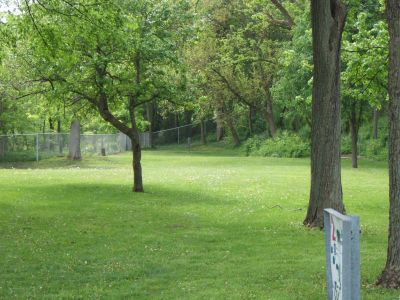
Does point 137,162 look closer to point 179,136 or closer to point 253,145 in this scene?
point 253,145

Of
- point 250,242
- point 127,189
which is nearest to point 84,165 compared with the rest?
point 127,189

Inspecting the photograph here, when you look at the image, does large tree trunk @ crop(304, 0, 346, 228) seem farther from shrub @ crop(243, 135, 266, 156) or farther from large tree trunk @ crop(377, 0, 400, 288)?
shrub @ crop(243, 135, 266, 156)

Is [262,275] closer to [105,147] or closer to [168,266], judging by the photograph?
[168,266]

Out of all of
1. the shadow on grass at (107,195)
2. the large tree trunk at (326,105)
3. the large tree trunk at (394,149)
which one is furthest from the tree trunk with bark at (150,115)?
the large tree trunk at (394,149)

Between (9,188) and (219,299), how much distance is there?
53.1 ft

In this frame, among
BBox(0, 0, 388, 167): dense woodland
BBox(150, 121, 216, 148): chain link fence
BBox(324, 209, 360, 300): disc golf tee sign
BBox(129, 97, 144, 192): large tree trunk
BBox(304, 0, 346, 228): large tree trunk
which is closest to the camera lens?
BBox(324, 209, 360, 300): disc golf tee sign

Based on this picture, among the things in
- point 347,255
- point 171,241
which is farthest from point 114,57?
point 347,255

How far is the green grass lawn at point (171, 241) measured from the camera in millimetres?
8875

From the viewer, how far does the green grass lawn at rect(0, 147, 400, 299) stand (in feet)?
29.1

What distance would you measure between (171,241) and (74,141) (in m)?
30.6

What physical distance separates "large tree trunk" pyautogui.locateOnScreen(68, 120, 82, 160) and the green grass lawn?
16.8 m

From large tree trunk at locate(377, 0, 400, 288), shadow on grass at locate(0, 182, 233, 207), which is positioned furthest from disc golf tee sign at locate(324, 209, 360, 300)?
shadow on grass at locate(0, 182, 233, 207)

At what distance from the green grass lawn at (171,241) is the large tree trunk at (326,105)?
3.05 ft

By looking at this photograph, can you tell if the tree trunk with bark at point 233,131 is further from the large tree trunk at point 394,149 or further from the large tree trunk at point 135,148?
the large tree trunk at point 394,149
